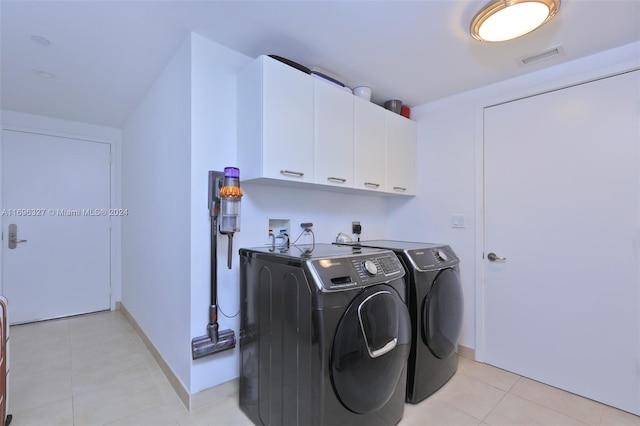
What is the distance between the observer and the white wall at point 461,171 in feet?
7.33

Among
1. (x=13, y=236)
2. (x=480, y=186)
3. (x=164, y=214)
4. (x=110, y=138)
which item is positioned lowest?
(x=13, y=236)

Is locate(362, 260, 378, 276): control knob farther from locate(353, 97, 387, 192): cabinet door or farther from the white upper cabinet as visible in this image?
locate(353, 97, 387, 192): cabinet door

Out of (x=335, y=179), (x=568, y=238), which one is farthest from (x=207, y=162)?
(x=568, y=238)

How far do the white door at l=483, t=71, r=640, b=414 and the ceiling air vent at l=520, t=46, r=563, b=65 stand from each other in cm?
27

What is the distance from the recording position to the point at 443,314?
1.88 metres

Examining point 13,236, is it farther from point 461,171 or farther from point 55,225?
point 461,171

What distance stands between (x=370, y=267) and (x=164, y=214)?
1547 millimetres

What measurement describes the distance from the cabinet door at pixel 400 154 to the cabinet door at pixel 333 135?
1.66 feet

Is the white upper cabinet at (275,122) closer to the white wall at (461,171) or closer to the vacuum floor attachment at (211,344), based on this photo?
the vacuum floor attachment at (211,344)

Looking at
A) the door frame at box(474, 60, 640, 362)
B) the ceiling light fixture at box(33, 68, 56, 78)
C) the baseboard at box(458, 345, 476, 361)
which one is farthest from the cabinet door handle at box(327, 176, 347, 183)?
the ceiling light fixture at box(33, 68, 56, 78)

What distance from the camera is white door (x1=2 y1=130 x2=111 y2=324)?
9.89ft

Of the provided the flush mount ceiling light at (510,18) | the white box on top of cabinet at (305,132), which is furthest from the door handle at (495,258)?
the flush mount ceiling light at (510,18)

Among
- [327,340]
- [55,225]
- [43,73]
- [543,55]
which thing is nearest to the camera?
[327,340]

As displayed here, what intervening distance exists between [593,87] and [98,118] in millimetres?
4425
